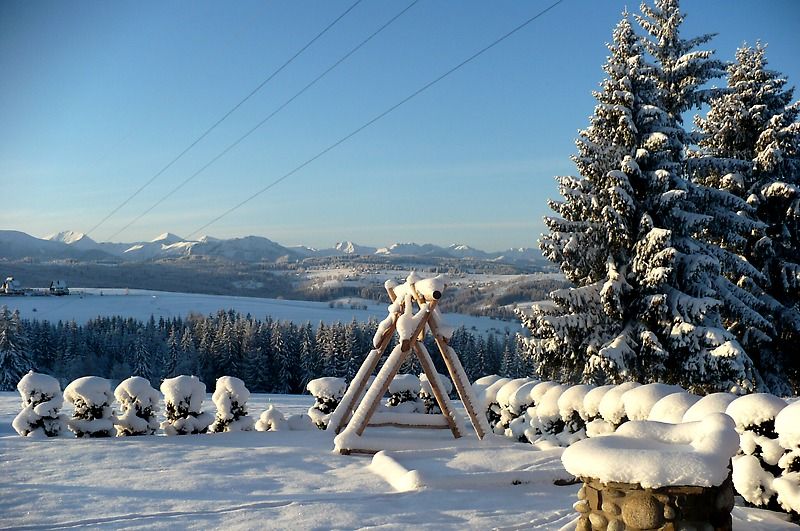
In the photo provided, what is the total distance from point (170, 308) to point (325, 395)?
98.7 meters

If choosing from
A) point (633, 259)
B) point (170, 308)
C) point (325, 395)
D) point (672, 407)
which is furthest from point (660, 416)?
point (170, 308)

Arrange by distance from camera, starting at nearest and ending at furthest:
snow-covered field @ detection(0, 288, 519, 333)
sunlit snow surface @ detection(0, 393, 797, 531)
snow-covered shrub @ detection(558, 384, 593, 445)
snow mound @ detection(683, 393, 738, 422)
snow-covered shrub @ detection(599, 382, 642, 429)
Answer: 1. sunlit snow surface @ detection(0, 393, 797, 531)
2. snow mound @ detection(683, 393, 738, 422)
3. snow-covered shrub @ detection(599, 382, 642, 429)
4. snow-covered shrub @ detection(558, 384, 593, 445)
5. snow-covered field @ detection(0, 288, 519, 333)

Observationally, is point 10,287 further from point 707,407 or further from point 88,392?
point 707,407

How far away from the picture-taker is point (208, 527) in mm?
5012

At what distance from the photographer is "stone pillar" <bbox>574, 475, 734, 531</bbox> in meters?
3.71

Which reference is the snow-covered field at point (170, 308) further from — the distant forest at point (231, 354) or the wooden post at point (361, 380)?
the wooden post at point (361, 380)

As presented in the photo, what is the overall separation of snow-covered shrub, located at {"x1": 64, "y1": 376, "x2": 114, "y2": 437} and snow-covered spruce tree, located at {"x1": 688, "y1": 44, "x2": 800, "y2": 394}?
13.3 meters

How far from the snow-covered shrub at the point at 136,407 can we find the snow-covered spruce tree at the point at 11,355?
130ft

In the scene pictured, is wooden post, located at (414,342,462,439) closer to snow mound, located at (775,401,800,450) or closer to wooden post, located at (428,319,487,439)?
wooden post, located at (428,319,487,439)

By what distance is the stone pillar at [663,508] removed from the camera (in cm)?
371

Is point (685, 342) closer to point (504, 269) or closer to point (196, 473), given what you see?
point (196, 473)

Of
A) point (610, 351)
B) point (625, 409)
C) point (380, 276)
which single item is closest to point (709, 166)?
point (610, 351)

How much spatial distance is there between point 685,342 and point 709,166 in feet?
16.0

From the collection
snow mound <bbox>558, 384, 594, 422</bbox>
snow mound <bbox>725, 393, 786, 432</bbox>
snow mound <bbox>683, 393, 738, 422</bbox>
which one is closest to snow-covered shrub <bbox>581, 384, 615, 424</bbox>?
snow mound <bbox>558, 384, 594, 422</bbox>
